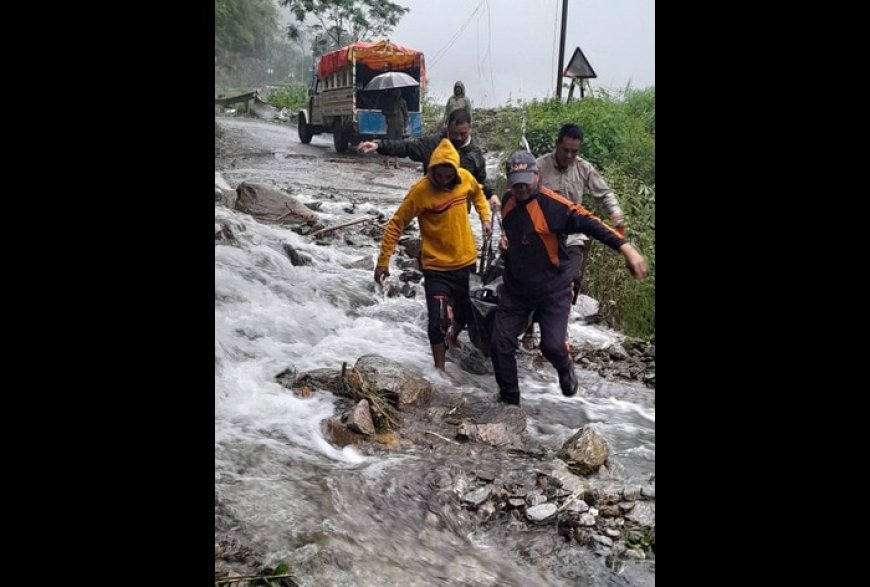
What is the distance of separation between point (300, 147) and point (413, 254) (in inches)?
32.3

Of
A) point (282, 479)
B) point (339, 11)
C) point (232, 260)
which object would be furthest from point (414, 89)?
point (282, 479)

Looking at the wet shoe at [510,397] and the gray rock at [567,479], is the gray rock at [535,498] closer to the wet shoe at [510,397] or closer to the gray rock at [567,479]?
the gray rock at [567,479]

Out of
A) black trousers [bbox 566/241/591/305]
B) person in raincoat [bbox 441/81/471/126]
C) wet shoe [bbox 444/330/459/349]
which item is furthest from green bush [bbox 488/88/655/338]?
wet shoe [bbox 444/330/459/349]

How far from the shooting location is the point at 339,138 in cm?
341

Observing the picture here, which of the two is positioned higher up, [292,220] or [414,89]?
[414,89]

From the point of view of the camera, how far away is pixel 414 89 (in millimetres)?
3289

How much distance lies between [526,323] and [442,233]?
583 mm

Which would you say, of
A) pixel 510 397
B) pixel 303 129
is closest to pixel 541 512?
pixel 510 397

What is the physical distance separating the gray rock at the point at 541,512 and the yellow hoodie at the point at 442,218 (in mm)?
1168

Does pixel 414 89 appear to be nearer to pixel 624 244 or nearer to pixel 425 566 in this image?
pixel 624 244

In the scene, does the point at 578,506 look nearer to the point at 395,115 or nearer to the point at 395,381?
the point at 395,381

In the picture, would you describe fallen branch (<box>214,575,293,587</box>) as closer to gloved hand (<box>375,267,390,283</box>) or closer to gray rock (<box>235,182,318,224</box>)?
gloved hand (<box>375,267,390,283</box>)

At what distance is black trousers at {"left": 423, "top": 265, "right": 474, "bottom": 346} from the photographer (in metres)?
3.30
